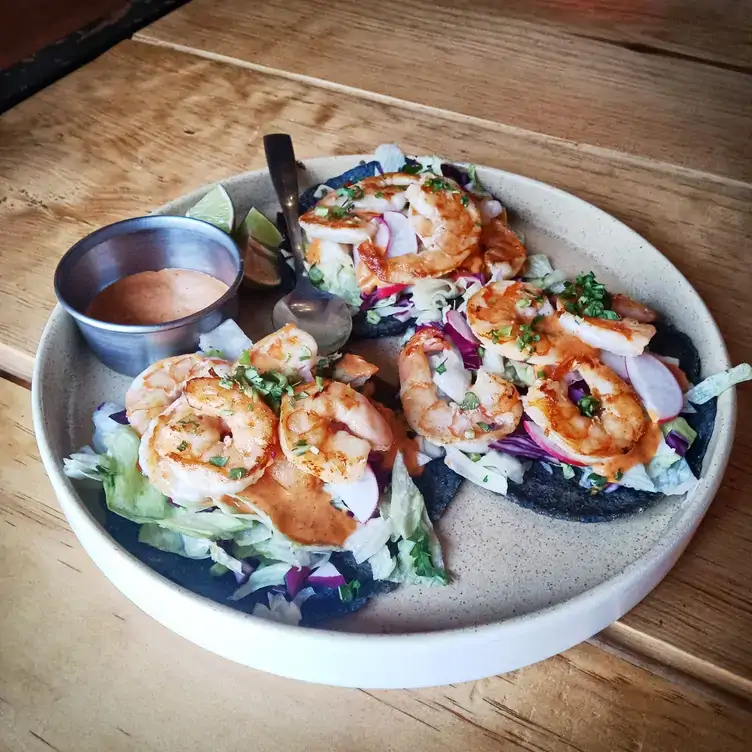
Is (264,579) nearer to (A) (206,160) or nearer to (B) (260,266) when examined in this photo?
(B) (260,266)

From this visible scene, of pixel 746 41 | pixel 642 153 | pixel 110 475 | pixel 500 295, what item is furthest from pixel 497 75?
pixel 110 475

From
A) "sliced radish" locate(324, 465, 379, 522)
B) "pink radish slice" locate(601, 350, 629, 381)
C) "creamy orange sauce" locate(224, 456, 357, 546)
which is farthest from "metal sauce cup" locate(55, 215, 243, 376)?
"pink radish slice" locate(601, 350, 629, 381)

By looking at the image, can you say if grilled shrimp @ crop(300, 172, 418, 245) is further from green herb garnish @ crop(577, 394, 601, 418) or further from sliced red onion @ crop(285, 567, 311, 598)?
sliced red onion @ crop(285, 567, 311, 598)

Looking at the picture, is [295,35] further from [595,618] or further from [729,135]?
[595,618]

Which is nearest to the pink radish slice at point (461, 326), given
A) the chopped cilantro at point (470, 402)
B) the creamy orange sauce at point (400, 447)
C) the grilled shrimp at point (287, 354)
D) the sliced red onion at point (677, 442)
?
the chopped cilantro at point (470, 402)

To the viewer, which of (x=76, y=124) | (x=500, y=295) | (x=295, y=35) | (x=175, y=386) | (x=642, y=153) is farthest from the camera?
(x=295, y=35)

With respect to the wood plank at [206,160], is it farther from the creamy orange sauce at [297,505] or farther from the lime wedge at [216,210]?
the creamy orange sauce at [297,505]

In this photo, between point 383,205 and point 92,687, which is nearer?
point 92,687
